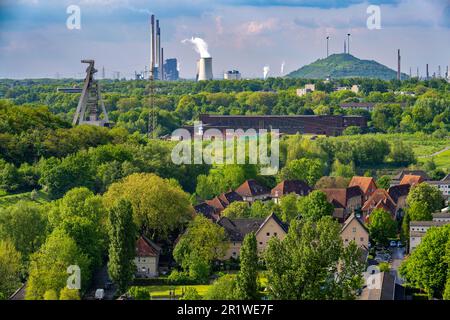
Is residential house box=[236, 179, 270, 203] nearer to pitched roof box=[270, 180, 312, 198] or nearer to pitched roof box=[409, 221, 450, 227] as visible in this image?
pitched roof box=[270, 180, 312, 198]

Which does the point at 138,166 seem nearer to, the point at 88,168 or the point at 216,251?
the point at 88,168

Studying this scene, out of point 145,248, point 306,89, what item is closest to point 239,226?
point 145,248

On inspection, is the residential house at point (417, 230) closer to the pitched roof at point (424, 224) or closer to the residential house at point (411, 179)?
the pitched roof at point (424, 224)

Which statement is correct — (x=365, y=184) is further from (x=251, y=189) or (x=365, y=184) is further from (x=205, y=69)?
(x=205, y=69)

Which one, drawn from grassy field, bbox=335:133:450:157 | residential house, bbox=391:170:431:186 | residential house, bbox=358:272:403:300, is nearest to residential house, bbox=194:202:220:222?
residential house, bbox=358:272:403:300

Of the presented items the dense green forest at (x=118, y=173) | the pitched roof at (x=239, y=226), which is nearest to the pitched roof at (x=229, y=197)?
the dense green forest at (x=118, y=173)
